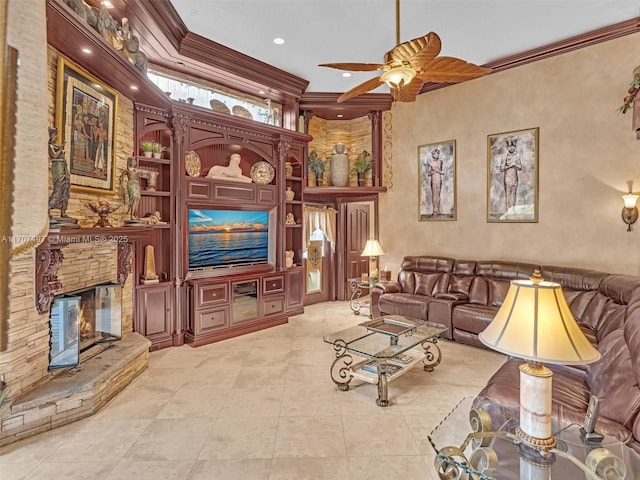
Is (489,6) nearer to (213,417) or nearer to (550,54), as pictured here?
(550,54)

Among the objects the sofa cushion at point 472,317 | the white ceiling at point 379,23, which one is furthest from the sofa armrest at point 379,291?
the white ceiling at point 379,23

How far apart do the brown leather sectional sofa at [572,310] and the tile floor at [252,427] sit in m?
0.70

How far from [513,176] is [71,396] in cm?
569

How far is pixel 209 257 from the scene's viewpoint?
16.0 ft

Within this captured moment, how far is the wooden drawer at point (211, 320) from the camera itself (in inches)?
176

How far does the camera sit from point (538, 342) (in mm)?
1330

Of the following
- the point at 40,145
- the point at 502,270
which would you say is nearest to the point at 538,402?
the point at 40,145

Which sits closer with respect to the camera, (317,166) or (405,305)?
(405,305)

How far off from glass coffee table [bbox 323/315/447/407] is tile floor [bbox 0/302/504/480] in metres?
0.14

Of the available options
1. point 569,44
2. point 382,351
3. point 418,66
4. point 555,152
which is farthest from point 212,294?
point 569,44

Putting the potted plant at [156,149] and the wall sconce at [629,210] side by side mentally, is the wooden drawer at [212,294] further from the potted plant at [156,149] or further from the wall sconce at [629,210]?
the wall sconce at [629,210]

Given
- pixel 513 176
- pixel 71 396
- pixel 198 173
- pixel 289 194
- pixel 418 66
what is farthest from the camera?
pixel 289 194

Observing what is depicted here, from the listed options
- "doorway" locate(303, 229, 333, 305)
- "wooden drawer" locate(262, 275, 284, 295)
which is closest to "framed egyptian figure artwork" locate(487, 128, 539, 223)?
"doorway" locate(303, 229, 333, 305)

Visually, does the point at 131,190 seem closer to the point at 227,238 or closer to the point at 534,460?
the point at 227,238
